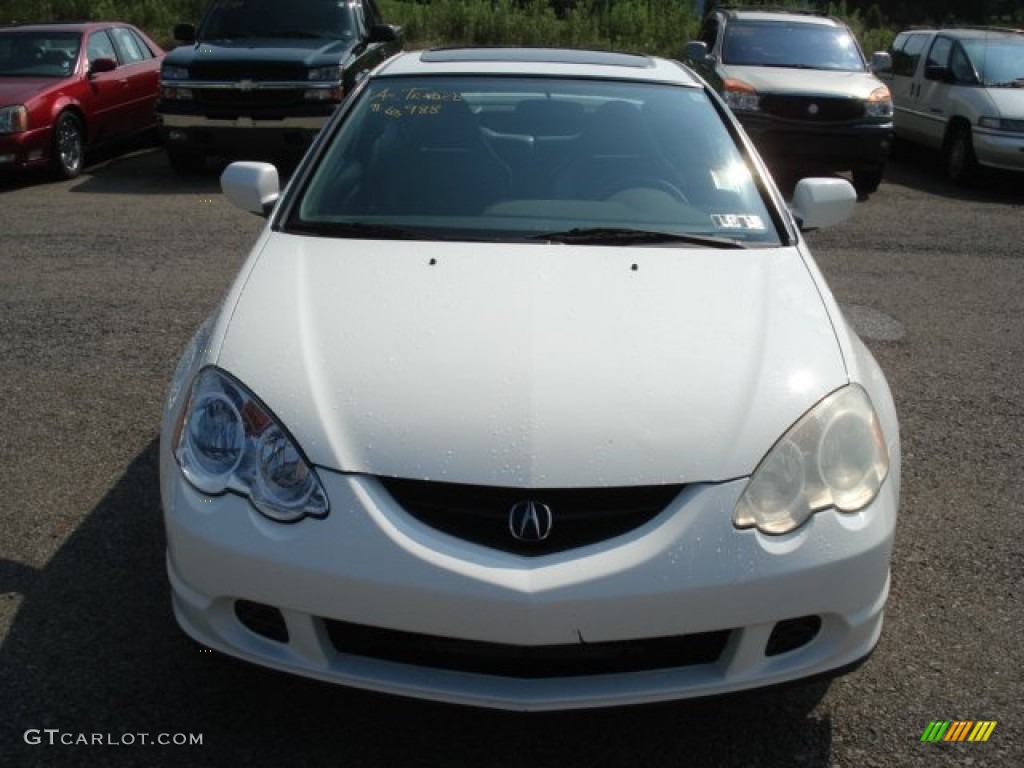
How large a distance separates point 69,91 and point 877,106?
24.9 ft

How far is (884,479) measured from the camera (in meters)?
2.76

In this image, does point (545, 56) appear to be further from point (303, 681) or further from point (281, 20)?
point (281, 20)

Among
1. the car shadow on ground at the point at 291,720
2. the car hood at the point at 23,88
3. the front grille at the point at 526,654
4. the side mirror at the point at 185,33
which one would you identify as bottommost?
the car hood at the point at 23,88

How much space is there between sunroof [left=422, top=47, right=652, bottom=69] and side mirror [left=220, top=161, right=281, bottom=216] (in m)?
0.90

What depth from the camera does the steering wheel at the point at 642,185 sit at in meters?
3.87

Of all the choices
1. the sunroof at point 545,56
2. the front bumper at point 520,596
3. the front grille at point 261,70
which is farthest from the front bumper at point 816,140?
the front bumper at point 520,596

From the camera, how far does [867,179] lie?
10992 millimetres

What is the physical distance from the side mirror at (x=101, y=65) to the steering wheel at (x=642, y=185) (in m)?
8.99

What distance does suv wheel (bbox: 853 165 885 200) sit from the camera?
35.4 ft

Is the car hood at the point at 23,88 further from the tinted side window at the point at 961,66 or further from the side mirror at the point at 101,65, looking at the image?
the tinted side window at the point at 961,66

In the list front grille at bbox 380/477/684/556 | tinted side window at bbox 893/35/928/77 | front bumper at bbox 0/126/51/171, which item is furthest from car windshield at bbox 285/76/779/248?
tinted side window at bbox 893/35/928/77

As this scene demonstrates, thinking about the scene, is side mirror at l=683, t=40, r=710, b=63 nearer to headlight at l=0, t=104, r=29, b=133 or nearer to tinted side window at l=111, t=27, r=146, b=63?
tinted side window at l=111, t=27, r=146, b=63

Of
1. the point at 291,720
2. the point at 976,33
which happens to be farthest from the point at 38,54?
the point at 291,720

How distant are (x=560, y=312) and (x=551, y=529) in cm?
78
